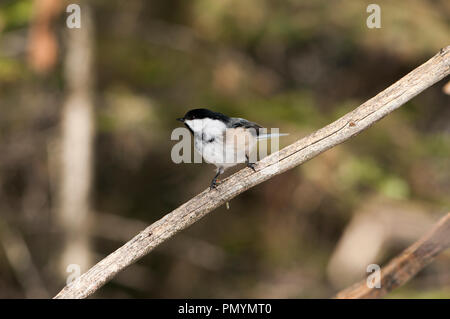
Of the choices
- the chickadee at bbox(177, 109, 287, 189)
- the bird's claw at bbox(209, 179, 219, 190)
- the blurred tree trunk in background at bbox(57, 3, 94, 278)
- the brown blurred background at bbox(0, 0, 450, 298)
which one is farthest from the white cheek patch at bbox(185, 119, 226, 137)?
the blurred tree trunk in background at bbox(57, 3, 94, 278)

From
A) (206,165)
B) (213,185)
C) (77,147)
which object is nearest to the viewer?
(213,185)

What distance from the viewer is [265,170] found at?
2.20m

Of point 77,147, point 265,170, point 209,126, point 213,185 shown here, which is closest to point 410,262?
point 265,170

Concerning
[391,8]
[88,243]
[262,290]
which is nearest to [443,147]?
[391,8]

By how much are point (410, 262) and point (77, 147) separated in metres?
4.11

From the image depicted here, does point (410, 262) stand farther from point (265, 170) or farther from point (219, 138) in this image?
point (219, 138)

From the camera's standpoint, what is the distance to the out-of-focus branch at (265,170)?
2059mm

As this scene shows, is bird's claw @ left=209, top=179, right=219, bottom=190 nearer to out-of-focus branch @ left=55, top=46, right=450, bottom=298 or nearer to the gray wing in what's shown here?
out-of-focus branch @ left=55, top=46, right=450, bottom=298

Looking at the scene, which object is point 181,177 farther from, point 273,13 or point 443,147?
point 443,147

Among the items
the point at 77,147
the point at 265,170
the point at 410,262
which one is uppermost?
the point at 77,147

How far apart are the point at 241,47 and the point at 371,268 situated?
401cm

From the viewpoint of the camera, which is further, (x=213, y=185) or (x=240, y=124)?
(x=240, y=124)

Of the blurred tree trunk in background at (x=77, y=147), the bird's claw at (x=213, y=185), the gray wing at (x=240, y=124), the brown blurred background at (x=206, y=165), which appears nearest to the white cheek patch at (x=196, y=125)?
the gray wing at (x=240, y=124)

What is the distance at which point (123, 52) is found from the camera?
5707 mm
